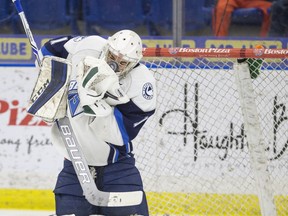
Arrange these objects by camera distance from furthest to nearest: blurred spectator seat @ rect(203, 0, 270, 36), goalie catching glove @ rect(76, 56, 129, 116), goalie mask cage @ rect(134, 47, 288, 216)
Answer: blurred spectator seat @ rect(203, 0, 270, 36) → goalie mask cage @ rect(134, 47, 288, 216) → goalie catching glove @ rect(76, 56, 129, 116)

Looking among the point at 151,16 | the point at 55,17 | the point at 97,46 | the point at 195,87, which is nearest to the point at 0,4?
the point at 55,17

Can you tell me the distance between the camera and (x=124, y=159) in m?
3.07

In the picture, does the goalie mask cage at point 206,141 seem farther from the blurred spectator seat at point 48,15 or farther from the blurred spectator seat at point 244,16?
the blurred spectator seat at point 48,15

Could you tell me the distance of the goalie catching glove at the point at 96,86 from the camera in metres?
2.76

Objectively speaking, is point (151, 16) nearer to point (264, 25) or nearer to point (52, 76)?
point (264, 25)

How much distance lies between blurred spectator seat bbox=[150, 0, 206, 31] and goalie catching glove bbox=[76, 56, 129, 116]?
1.97 metres

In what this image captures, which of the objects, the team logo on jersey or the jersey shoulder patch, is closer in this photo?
the team logo on jersey

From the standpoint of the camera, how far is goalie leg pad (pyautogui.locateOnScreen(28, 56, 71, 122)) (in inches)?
114

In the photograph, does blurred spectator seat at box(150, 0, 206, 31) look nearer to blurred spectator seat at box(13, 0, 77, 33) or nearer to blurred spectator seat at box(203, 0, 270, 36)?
blurred spectator seat at box(203, 0, 270, 36)

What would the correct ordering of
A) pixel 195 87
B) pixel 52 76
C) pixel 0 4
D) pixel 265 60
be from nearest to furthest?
pixel 52 76, pixel 265 60, pixel 195 87, pixel 0 4

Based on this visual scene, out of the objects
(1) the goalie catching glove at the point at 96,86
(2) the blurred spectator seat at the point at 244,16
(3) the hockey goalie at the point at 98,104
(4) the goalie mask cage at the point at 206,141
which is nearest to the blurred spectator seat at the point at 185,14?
(2) the blurred spectator seat at the point at 244,16

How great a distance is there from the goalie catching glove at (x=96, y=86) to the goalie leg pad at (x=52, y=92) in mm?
113

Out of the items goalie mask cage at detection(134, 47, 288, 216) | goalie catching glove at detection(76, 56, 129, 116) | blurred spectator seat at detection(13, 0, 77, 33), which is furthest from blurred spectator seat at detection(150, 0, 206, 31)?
goalie catching glove at detection(76, 56, 129, 116)

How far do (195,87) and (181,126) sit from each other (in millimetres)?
230
